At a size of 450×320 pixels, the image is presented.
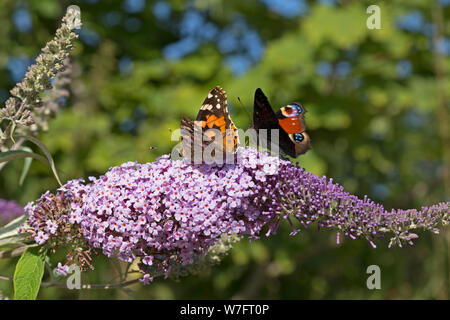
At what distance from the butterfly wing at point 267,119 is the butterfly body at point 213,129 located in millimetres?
192

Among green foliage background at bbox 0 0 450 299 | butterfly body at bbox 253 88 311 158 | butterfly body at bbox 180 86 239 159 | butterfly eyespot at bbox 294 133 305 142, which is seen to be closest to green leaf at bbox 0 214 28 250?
butterfly body at bbox 180 86 239 159

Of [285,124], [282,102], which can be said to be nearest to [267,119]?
[285,124]

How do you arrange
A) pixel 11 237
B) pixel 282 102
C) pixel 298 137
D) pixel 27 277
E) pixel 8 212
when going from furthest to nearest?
pixel 282 102
pixel 8 212
pixel 298 137
pixel 11 237
pixel 27 277

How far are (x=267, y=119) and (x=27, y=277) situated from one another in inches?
52.5

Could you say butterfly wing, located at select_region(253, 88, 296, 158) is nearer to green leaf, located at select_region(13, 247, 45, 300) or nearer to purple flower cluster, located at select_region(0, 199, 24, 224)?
green leaf, located at select_region(13, 247, 45, 300)

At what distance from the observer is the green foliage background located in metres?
4.69

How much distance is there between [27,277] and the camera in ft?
5.90

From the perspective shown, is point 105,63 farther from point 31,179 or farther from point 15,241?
point 15,241

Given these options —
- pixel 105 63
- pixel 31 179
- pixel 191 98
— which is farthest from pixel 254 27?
pixel 31 179

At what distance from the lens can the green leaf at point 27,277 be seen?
177 cm

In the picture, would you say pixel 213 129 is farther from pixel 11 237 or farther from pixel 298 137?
pixel 11 237

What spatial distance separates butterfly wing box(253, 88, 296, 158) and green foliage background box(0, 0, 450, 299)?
1.87 metres

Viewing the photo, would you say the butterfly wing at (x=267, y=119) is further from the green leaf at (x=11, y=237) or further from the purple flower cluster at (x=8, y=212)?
the purple flower cluster at (x=8, y=212)

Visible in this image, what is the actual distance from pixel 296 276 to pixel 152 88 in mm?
2943
